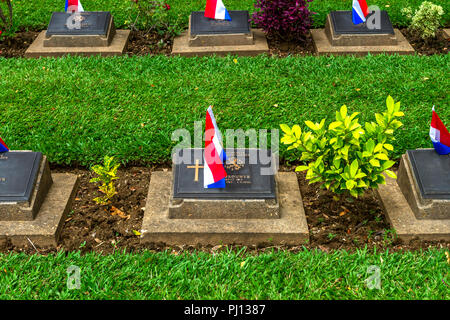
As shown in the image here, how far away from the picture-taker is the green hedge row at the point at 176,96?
16.0ft

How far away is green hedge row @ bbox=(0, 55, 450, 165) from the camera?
192 inches

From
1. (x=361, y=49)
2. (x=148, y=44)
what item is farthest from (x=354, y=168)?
(x=148, y=44)

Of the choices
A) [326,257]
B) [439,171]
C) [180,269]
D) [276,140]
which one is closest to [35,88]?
[276,140]

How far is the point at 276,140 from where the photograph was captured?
15.8 ft

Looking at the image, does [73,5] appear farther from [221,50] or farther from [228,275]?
[228,275]

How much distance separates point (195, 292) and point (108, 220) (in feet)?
3.57

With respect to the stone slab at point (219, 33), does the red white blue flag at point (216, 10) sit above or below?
above

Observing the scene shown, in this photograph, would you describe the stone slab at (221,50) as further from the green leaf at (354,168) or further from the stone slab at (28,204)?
the green leaf at (354,168)

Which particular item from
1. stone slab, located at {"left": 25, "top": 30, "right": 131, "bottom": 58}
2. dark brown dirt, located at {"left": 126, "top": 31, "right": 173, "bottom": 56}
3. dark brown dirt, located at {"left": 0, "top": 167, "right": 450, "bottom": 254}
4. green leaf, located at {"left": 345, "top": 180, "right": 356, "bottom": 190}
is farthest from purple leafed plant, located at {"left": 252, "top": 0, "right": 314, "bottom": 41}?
green leaf, located at {"left": 345, "top": 180, "right": 356, "bottom": 190}

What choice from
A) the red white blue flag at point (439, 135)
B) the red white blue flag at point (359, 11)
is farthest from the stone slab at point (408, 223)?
the red white blue flag at point (359, 11)

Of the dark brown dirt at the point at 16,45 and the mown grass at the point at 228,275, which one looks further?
the dark brown dirt at the point at 16,45

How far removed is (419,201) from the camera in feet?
12.6

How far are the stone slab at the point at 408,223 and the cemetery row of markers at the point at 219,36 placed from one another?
122 inches

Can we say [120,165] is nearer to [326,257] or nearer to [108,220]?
[108,220]
